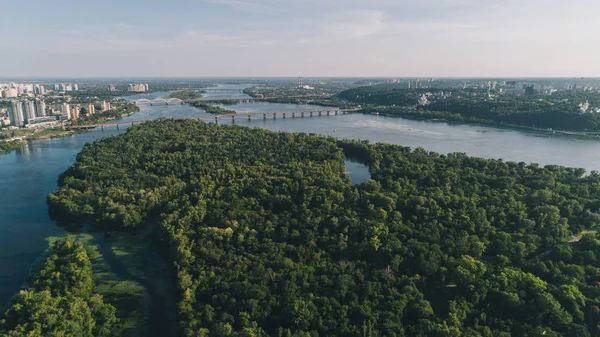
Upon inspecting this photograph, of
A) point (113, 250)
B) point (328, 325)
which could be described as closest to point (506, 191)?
point (328, 325)

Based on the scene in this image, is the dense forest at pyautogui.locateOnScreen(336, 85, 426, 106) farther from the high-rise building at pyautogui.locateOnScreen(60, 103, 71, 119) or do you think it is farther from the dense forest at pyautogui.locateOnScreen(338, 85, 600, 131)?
the high-rise building at pyautogui.locateOnScreen(60, 103, 71, 119)

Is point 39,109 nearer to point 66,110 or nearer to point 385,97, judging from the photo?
point 66,110

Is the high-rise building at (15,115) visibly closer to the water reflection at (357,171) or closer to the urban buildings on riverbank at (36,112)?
the urban buildings on riverbank at (36,112)

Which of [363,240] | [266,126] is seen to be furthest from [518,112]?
[363,240]

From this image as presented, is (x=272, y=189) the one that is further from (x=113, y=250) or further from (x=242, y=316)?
(x=242, y=316)

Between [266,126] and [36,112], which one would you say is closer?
[266,126]
